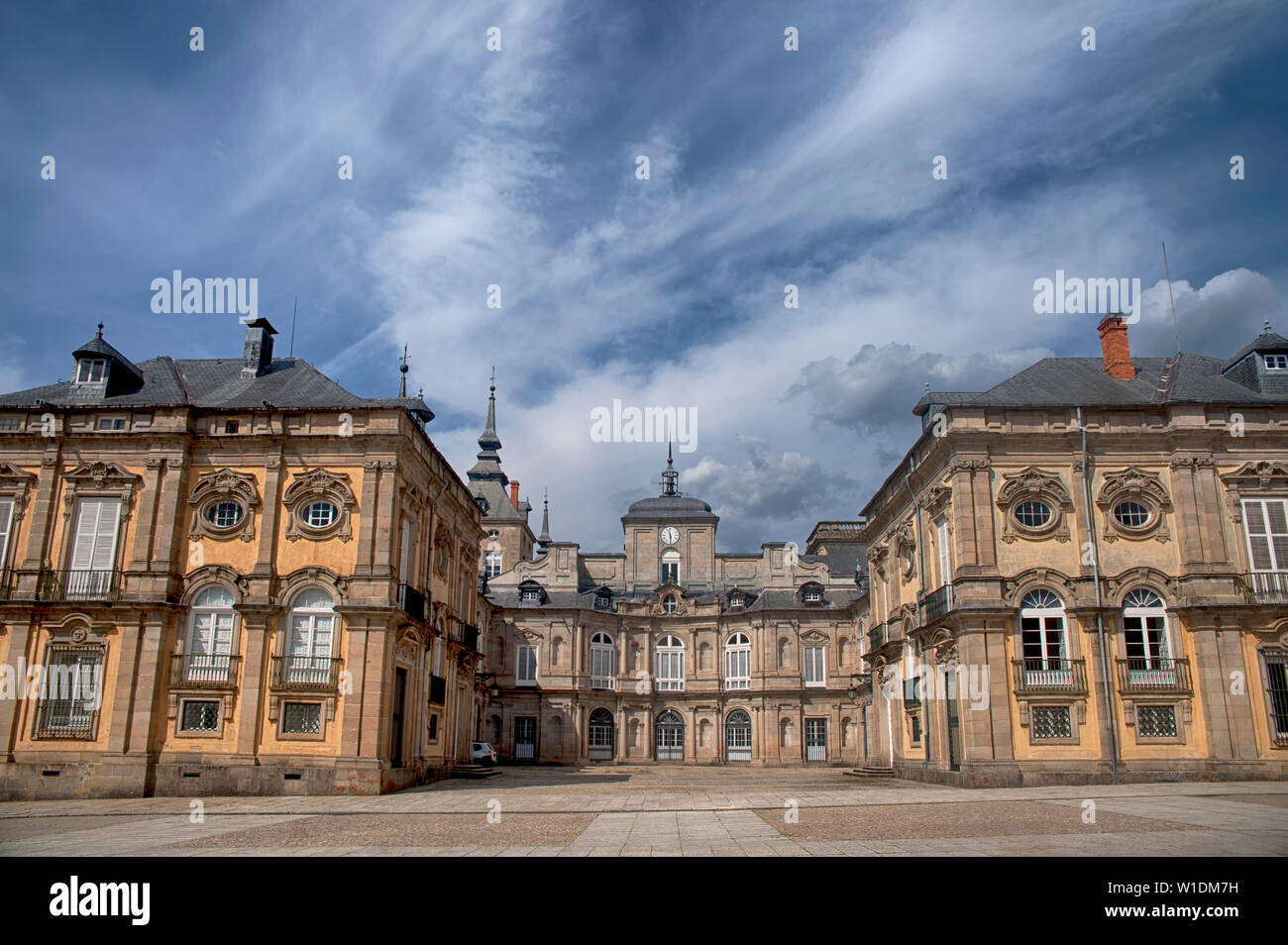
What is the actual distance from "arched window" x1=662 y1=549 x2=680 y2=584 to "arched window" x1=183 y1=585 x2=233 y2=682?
36717 millimetres

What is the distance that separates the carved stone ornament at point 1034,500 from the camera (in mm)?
24281

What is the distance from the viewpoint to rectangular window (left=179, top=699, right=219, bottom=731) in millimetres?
22500

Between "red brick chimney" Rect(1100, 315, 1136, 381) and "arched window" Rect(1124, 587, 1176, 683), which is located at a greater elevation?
"red brick chimney" Rect(1100, 315, 1136, 381)

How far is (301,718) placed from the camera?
22359 millimetres

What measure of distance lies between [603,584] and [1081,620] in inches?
1426

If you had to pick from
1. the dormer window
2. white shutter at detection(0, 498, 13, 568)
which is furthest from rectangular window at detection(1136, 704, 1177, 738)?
white shutter at detection(0, 498, 13, 568)

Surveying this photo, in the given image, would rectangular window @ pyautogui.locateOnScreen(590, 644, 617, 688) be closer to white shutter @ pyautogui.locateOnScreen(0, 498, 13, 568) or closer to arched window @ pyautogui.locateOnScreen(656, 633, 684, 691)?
arched window @ pyautogui.locateOnScreen(656, 633, 684, 691)

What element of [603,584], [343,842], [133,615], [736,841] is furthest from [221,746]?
[603,584]

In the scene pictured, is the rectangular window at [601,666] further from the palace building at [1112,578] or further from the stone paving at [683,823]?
the stone paving at [683,823]

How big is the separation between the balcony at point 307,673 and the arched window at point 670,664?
31.9m

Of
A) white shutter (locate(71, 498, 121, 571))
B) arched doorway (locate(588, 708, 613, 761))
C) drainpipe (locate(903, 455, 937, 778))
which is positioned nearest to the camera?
white shutter (locate(71, 498, 121, 571))

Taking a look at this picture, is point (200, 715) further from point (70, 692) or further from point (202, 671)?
point (70, 692)

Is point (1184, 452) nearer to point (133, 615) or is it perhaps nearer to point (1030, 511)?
point (1030, 511)
